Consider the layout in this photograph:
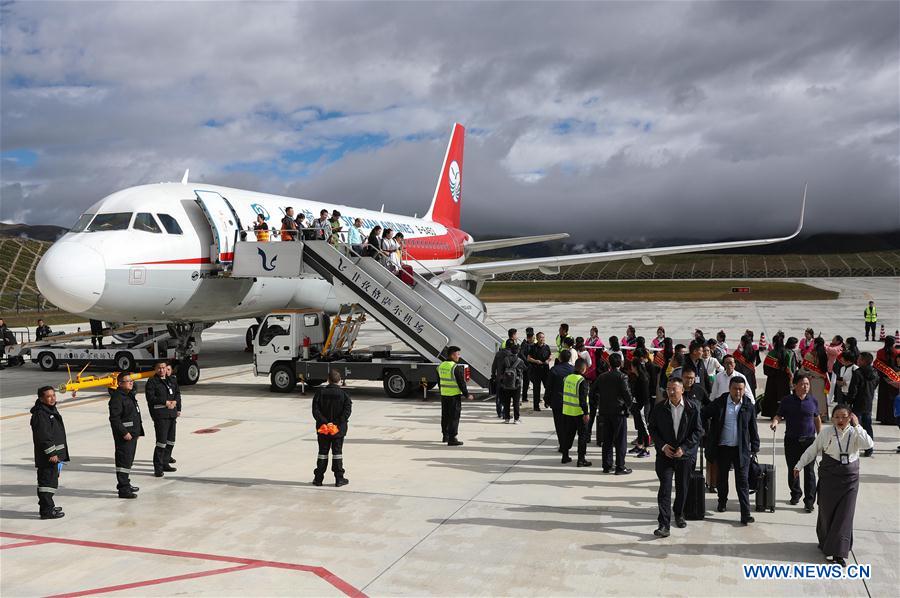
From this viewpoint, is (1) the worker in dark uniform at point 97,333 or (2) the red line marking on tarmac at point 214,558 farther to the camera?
(1) the worker in dark uniform at point 97,333

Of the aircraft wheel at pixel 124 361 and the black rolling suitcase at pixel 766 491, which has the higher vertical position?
the aircraft wheel at pixel 124 361

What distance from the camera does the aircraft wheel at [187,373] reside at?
2044 cm

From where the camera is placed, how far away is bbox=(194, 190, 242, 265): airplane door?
19.2 meters

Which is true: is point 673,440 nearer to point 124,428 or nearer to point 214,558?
point 214,558

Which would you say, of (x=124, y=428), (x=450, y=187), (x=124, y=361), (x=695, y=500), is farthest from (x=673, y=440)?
(x=450, y=187)

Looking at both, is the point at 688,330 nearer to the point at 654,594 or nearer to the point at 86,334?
the point at 86,334

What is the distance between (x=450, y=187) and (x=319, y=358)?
23.1 m

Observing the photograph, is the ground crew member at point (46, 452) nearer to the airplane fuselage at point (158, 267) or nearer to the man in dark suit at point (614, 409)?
the man in dark suit at point (614, 409)

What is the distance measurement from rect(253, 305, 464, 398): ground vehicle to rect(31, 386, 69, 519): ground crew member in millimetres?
8197

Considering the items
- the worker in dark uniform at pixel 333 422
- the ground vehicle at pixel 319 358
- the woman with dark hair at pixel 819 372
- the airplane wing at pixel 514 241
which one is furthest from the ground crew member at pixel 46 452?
the airplane wing at pixel 514 241

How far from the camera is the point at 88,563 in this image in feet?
24.9

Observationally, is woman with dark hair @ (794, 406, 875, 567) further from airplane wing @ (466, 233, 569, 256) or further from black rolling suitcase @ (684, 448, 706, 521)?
airplane wing @ (466, 233, 569, 256)

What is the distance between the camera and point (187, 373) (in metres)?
20.5

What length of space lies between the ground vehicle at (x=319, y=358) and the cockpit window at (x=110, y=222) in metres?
4.07
